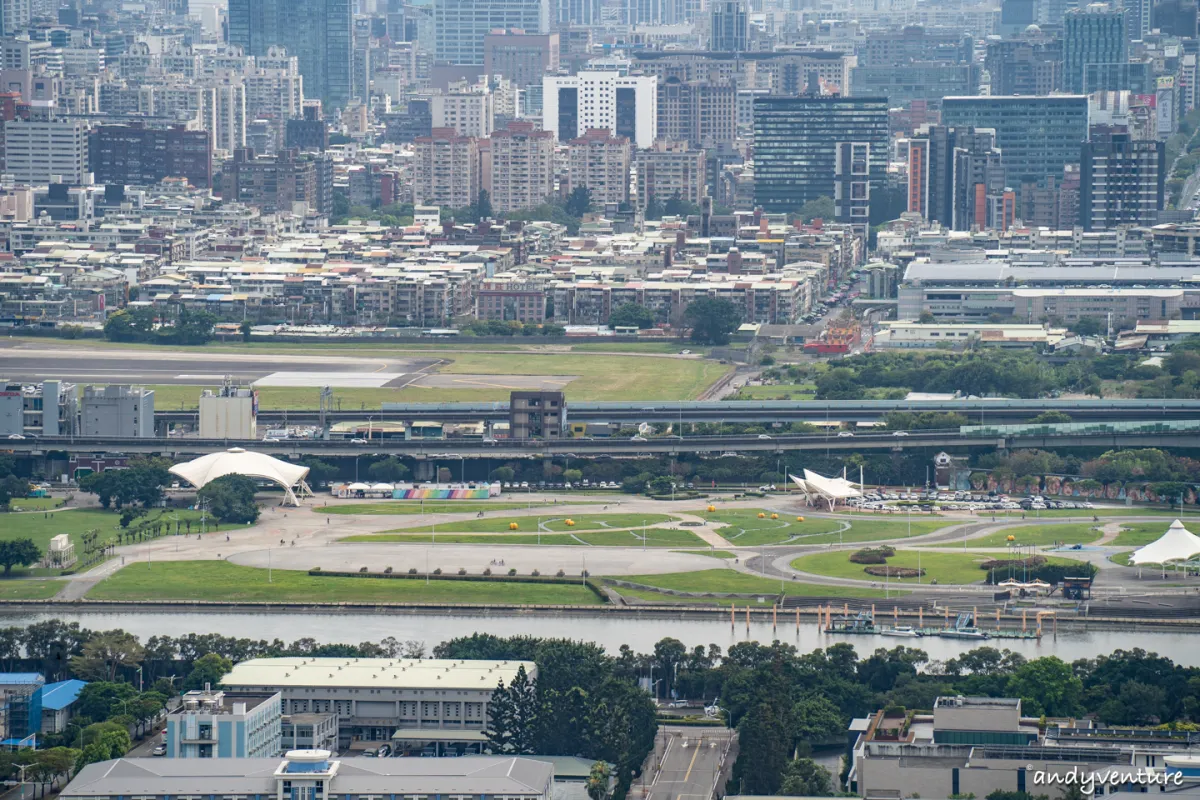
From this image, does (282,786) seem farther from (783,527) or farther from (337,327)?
(337,327)

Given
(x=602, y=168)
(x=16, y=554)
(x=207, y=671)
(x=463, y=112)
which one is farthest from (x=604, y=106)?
(x=207, y=671)

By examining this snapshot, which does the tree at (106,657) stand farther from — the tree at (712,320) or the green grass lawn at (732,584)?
the tree at (712,320)

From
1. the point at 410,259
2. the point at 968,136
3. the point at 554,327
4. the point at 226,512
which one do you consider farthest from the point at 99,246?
the point at 226,512

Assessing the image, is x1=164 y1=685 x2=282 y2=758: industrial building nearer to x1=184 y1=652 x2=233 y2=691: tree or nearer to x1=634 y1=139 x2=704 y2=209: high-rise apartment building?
x1=184 y1=652 x2=233 y2=691: tree

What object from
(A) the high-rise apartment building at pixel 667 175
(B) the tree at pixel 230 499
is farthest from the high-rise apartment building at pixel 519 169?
(B) the tree at pixel 230 499

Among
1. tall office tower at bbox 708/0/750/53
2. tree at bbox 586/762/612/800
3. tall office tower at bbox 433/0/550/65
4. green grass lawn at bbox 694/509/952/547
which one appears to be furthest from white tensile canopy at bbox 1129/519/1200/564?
tall office tower at bbox 433/0/550/65

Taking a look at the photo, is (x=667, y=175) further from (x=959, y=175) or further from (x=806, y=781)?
(x=806, y=781)

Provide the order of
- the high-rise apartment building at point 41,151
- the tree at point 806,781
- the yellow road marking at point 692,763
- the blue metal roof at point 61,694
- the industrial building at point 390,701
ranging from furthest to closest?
the high-rise apartment building at point 41,151, the blue metal roof at point 61,694, the industrial building at point 390,701, the yellow road marking at point 692,763, the tree at point 806,781
